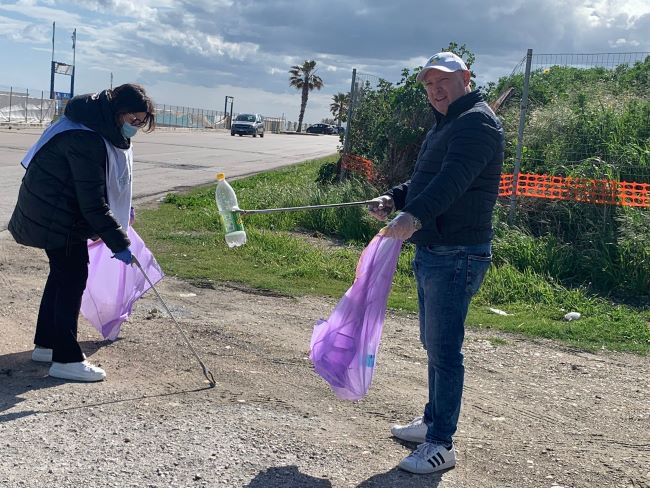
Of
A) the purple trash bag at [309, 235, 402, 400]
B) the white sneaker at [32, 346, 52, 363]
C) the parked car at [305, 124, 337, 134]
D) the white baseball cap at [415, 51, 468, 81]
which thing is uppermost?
the parked car at [305, 124, 337, 134]

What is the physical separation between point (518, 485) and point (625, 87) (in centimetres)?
1246

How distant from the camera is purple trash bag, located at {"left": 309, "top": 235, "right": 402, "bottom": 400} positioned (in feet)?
13.0

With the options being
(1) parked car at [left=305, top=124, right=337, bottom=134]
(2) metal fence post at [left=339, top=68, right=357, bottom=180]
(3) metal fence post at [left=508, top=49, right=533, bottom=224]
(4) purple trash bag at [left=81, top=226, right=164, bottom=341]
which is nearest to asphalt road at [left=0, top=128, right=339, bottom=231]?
(2) metal fence post at [left=339, top=68, right=357, bottom=180]

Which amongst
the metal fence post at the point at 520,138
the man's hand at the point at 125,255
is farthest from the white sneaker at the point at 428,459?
the metal fence post at the point at 520,138

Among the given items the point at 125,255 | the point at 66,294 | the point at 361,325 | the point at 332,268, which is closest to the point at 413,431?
the point at 361,325

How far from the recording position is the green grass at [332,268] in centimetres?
651

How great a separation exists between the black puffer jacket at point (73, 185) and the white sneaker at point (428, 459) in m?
2.02

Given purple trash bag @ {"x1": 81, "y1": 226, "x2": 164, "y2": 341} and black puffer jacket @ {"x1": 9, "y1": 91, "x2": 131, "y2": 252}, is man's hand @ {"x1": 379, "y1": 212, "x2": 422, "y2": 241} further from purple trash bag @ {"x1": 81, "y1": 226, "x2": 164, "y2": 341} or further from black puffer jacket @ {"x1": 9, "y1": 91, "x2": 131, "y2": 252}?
purple trash bag @ {"x1": 81, "y1": 226, "x2": 164, "y2": 341}

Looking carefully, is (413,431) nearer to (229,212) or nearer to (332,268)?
(229,212)

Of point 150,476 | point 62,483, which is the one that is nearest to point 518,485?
point 150,476

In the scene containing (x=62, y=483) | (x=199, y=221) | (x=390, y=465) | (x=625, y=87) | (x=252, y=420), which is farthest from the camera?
(x=625, y=87)

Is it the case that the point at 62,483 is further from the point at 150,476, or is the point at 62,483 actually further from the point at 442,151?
the point at 442,151

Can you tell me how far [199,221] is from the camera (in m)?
10.7

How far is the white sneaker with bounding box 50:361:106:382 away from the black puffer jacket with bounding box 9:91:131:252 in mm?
727
